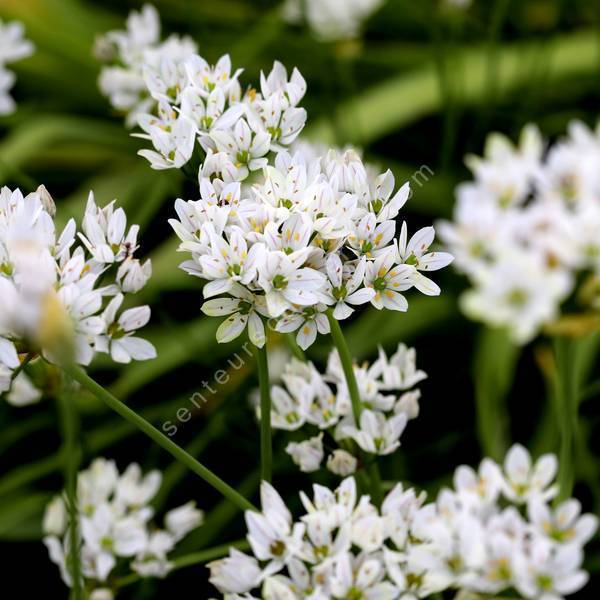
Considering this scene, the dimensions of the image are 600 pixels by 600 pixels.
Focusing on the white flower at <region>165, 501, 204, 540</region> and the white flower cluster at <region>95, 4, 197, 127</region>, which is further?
the white flower cluster at <region>95, 4, 197, 127</region>

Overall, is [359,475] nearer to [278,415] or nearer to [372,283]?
[278,415]

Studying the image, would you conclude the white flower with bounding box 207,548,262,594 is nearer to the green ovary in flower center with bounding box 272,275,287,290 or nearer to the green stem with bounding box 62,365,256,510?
the green stem with bounding box 62,365,256,510

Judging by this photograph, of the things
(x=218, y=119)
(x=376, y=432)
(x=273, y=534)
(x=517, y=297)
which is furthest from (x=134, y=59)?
(x=517, y=297)

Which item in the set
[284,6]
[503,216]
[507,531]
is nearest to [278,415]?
[507,531]

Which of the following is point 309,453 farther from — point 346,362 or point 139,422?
point 139,422

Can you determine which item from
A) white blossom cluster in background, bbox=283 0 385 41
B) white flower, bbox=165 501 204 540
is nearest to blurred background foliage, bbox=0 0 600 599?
white blossom cluster in background, bbox=283 0 385 41
